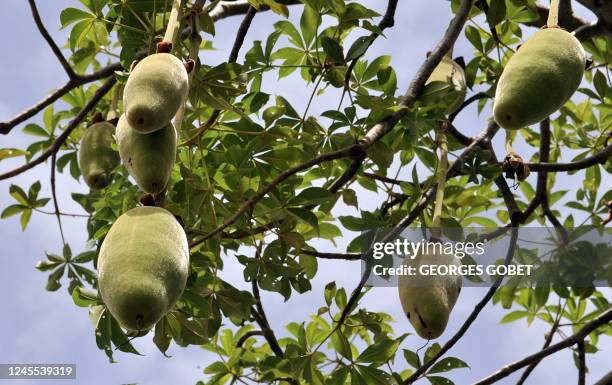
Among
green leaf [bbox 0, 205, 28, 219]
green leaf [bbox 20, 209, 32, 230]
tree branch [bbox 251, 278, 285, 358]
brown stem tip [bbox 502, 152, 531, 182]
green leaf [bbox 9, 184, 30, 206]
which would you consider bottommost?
brown stem tip [bbox 502, 152, 531, 182]

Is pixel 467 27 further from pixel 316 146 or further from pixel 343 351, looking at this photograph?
pixel 343 351

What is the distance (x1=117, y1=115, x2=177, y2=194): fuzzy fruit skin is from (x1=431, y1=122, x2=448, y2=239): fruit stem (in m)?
0.70

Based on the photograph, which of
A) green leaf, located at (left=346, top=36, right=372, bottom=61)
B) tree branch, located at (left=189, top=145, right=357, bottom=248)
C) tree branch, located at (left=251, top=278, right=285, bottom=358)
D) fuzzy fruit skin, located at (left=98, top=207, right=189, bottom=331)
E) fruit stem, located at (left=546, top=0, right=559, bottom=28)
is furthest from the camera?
tree branch, located at (left=251, top=278, right=285, bottom=358)

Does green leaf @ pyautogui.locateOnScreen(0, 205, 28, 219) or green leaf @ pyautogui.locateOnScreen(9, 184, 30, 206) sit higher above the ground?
green leaf @ pyautogui.locateOnScreen(9, 184, 30, 206)

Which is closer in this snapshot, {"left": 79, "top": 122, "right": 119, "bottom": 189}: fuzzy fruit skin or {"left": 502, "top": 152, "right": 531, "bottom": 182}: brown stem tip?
{"left": 502, "top": 152, "right": 531, "bottom": 182}: brown stem tip

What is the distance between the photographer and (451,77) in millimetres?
2539

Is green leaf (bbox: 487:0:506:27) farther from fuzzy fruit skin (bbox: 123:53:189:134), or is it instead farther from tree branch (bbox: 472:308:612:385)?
fuzzy fruit skin (bbox: 123:53:189:134)

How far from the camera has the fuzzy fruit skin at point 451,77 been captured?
2429 mm

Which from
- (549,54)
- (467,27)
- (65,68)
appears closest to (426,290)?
(549,54)

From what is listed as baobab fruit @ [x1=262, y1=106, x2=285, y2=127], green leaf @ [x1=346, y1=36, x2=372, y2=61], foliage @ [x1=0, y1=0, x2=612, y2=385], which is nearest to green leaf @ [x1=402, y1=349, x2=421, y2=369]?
foliage @ [x1=0, y1=0, x2=612, y2=385]

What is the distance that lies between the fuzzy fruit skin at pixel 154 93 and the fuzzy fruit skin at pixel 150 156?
0.05m

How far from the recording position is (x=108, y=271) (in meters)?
1.38

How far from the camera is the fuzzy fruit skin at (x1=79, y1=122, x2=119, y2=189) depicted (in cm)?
225

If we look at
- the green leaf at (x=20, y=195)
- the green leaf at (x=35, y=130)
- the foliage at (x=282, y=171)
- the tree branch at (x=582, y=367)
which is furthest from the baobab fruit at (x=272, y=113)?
the green leaf at (x=20, y=195)
